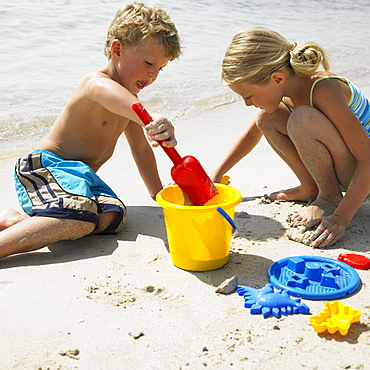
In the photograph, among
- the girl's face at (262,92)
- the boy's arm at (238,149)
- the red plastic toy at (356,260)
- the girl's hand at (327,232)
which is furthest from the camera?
the boy's arm at (238,149)

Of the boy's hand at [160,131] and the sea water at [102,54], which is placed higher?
the boy's hand at [160,131]

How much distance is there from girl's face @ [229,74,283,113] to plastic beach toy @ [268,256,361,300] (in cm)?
83

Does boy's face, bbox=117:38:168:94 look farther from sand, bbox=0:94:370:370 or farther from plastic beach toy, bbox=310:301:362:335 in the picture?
plastic beach toy, bbox=310:301:362:335

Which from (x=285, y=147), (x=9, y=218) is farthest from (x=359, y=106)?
(x=9, y=218)

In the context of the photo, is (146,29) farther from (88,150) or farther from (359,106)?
(359,106)

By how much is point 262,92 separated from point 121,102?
0.71 m

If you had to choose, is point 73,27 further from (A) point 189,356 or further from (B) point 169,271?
(A) point 189,356

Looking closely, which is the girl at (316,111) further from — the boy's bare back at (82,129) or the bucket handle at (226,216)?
the boy's bare back at (82,129)

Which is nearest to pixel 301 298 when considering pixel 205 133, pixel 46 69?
pixel 205 133

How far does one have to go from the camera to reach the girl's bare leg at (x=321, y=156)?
2559 millimetres

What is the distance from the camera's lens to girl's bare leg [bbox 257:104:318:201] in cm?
287

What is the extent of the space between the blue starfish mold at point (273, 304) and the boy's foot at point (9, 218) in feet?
4.27

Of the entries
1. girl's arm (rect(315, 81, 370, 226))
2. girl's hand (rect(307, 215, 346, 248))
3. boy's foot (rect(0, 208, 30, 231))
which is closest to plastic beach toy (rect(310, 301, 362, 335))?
girl's hand (rect(307, 215, 346, 248))

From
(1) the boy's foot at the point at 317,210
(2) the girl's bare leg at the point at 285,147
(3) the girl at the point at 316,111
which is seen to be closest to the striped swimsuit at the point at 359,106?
(3) the girl at the point at 316,111
